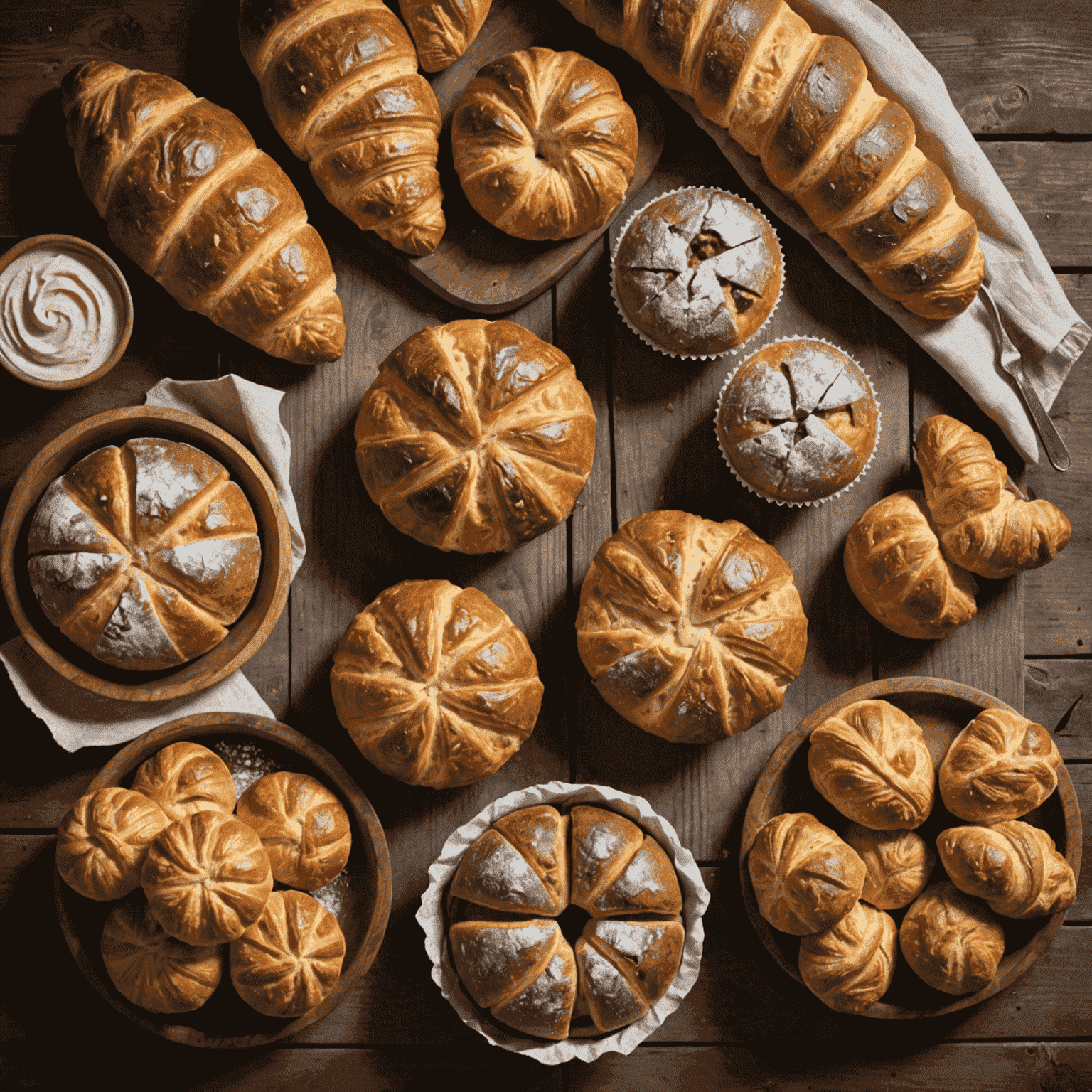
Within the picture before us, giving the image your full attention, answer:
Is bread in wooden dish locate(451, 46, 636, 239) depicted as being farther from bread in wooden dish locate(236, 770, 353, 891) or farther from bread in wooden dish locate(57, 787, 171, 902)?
bread in wooden dish locate(57, 787, 171, 902)

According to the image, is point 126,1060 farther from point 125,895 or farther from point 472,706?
point 472,706

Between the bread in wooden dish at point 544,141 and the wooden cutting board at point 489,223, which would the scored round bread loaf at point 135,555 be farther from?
the bread in wooden dish at point 544,141

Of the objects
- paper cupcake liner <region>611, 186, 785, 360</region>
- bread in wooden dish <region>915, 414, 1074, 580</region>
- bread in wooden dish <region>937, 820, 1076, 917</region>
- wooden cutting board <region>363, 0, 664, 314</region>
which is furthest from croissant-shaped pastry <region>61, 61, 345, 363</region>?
bread in wooden dish <region>937, 820, 1076, 917</region>

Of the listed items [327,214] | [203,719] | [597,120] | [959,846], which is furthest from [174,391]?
[959,846]

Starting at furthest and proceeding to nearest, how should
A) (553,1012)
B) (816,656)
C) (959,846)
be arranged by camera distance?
(816,656), (959,846), (553,1012)

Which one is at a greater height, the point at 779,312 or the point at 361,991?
the point at 779,312

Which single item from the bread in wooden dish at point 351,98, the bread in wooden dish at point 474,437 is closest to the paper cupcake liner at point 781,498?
the bread in wooden dish at point 474,437

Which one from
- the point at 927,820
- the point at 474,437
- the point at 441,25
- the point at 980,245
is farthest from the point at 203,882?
the point at 980,245
